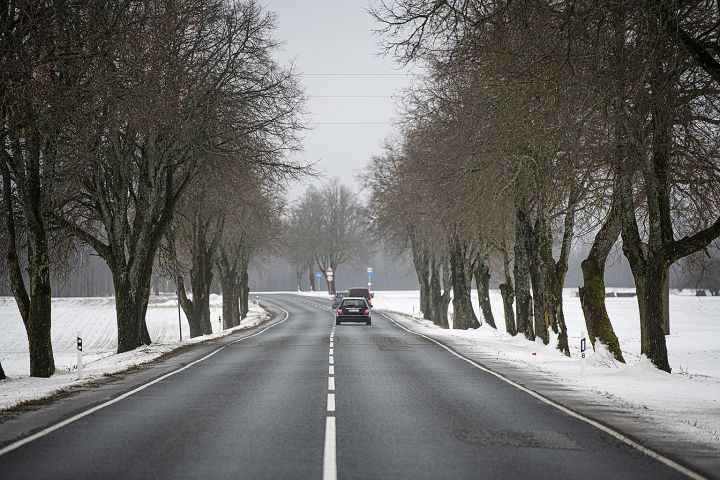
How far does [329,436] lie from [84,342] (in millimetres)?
44347

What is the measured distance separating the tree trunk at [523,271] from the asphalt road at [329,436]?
1083 centimetres

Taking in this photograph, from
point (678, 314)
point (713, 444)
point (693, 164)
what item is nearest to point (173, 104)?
point (693, 164)

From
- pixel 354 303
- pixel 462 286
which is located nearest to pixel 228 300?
pixel 354 303

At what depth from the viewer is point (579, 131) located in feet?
49.0

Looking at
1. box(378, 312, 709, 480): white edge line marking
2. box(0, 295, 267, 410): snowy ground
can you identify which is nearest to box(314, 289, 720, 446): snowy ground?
box(378, 312, 709, 480): white edge line marking

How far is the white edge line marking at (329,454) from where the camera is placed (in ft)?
24.5

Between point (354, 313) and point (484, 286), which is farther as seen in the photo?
point (354, 313)

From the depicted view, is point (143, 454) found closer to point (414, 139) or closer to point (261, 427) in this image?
point (261, 427)

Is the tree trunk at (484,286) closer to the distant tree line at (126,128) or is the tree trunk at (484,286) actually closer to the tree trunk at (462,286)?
the tree trunk at (462,286)

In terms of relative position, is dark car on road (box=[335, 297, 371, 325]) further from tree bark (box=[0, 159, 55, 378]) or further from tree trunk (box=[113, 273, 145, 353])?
tree bark (box=[0, 159, 55, 378])

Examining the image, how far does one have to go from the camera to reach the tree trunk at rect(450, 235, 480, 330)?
41.2 meters

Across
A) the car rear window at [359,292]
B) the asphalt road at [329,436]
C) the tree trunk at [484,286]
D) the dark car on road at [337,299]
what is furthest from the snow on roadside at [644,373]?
the dark car on road at [337,299]

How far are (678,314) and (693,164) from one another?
1685 inches

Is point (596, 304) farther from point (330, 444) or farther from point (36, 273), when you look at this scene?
point (330, 444)
